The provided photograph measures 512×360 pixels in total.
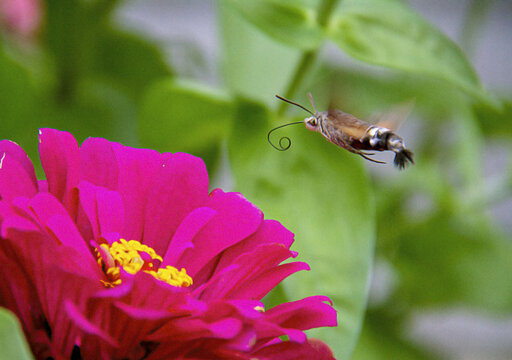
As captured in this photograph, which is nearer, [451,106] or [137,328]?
[137,328]

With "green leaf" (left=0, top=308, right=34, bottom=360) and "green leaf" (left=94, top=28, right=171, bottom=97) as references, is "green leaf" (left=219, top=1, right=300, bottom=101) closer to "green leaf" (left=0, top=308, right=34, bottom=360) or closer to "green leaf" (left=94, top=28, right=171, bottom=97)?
"green leaf" (left=94, top=28, right=171, bottom=97)

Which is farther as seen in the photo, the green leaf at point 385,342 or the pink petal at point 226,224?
the green leaf at point 385,342

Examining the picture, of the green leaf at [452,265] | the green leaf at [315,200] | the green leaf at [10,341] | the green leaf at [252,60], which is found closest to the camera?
the green leaf at [10,341]

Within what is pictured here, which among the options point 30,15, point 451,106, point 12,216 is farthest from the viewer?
point 451,106

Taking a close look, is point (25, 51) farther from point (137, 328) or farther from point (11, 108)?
→ point (137, 328)

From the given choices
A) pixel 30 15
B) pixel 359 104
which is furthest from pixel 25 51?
pixel 359 104

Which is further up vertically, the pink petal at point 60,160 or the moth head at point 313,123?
the moth head at point 313,123

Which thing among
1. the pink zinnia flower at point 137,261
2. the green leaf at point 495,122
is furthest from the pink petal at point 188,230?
the green leaf at point 495,122

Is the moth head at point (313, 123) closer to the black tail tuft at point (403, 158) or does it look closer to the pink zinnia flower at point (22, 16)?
the black tail tuft at point (403, 158)

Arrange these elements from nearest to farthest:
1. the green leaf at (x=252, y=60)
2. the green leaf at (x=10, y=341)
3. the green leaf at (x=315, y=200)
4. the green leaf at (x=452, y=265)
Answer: the green leaf at (x=10, y=341), the green leaf at (x=315, y=200), the green leaf at (x=252, y=60), the green leaf at (x=452, y=265)
